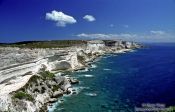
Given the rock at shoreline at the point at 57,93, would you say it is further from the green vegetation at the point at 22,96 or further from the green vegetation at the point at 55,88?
the green vegetation at the point at 22,96

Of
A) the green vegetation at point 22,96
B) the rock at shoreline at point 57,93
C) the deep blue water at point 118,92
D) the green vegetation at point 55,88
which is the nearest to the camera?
the green vegetation at point 22,96

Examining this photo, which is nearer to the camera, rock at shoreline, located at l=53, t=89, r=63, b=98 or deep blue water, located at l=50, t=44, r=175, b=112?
deep blue water, located at l=50, t=44, r=175, b=112

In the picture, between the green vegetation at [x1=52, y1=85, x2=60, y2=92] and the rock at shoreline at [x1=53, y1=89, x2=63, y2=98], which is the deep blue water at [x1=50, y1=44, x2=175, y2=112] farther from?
the green vegetation at [x1=52, y1=85, x2=60, y2=92]

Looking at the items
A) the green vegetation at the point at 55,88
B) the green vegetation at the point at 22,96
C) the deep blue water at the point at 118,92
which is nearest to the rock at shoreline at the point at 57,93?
the green vegetation at the point at 55,88

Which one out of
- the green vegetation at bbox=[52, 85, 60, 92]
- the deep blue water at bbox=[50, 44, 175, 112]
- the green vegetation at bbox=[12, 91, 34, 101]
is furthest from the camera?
the green vegetation at bbox=[52, 85, 60, 92]

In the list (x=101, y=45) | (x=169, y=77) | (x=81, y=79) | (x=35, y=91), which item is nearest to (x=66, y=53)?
(x=81, y=79)

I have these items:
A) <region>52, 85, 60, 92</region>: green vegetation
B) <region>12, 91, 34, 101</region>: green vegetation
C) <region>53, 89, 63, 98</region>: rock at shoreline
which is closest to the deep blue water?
<region>53, 89, 63, 98</region>: rock at shoreline

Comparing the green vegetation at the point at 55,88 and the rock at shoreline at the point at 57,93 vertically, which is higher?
the green vegetation at the point at 55,88

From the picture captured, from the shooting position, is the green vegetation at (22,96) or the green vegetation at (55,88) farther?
the green vegetation at (55,88)

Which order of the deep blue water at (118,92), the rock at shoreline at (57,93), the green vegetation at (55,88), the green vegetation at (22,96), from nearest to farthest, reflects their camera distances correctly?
1. the green vegetation at (22,96)
2. the deep blue water at (118,92)
3. the rock at shoreline at (57,93)
4. the green vegetation at (55,88)

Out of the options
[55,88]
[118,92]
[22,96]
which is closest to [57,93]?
[55,88]

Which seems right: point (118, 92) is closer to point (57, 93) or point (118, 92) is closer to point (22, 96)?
point (57, 93)

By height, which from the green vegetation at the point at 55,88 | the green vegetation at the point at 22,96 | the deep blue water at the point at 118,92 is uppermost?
the green vegetation at the point at 22,96
